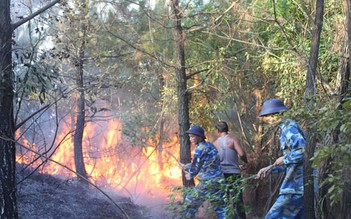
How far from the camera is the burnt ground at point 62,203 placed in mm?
9258

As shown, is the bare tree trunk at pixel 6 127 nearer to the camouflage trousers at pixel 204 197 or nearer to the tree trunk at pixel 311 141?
the camouflage trousers at pixel 204 197

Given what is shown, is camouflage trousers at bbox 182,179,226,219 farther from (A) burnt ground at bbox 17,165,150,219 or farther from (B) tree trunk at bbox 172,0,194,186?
(B) tree trunk at bbox 172,0,194,186

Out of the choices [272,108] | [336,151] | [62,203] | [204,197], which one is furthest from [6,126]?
[62,203]

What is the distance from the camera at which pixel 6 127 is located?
5453 millimetres

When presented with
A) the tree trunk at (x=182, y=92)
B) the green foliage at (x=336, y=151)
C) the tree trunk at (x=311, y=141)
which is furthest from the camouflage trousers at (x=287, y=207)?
the tree trunk at (x=182, y=92)

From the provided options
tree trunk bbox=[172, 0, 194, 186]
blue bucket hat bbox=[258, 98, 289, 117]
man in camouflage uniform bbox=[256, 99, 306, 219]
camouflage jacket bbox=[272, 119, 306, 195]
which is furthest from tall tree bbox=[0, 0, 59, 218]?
tree trunk bbox=[172, 0, 194, 186]

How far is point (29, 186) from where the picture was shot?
10852mm

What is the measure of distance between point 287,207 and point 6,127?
3562mm

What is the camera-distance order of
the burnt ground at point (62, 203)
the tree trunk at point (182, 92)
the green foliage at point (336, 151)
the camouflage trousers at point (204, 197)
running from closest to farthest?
the green foliage at point (336, 151) < the camouflage trousers at point (204, 197) < the burnt ground at point (62, 203) < the tree trunk at point (182, 92)

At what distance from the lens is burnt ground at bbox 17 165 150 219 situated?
9.26 meters

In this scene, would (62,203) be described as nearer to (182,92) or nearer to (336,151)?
(182,92)

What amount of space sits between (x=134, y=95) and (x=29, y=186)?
7.34m

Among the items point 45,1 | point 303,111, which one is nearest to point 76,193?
point 45,1

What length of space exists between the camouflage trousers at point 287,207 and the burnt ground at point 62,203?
3726 mm
